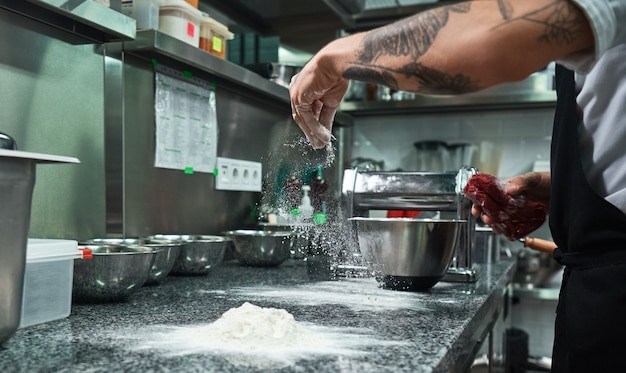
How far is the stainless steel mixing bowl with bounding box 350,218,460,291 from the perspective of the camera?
57.1 inches

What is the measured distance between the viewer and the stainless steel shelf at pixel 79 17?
1362 millimetres

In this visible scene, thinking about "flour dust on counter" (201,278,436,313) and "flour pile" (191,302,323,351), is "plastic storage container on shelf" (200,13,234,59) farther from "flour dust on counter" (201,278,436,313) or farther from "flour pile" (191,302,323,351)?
"flour pile" (191,302,323,351)

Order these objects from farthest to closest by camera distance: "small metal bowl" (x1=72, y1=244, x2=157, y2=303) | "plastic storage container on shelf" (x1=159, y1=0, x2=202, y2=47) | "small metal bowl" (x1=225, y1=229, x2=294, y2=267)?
1. "small metal bowl" (x1=225, y1=229, x2=294, y2=267)
2. "plastic storage container on shelf" (x1=159, y1=0, x2=202, y2=47)
3. "small metal bowl" (x1=72, y1=244, x2=157, y2=303)

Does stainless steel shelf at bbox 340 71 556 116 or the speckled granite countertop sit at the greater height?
stainless steel shelf at bbox 340 71 556 116

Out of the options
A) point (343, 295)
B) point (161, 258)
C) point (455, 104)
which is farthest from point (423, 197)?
point (455, 104)

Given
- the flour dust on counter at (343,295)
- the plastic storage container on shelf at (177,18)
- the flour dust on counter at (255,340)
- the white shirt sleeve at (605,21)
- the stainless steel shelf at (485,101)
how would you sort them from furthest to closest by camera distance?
the stainless steel shelf at (485,101) → the plastic storage container on shelf at (177,18) → the flour dust on counter at (343,295) → the flour dust on counter at (255,340) → the white shirt sleeve at (605,21)

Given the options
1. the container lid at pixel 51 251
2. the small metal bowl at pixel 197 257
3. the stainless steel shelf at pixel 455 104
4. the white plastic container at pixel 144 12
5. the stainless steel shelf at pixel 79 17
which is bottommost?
the small metal bowl at pixel 197 257

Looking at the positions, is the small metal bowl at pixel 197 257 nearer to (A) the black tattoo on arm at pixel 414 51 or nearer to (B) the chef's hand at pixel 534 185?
(B) the chef's hand at pixel 534 185

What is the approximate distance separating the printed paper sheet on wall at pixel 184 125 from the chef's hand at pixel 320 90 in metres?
0.92

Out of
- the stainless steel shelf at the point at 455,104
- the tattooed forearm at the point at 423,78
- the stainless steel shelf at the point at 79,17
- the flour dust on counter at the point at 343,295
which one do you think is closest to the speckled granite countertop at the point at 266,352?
the flour dust on counter at the point at 343,295

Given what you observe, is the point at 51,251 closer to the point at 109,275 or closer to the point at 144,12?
the point at 109,275

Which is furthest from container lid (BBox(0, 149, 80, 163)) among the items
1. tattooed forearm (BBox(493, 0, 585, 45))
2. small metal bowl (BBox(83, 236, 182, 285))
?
tattooed forearm (BBox(493, 0, 585, 45))

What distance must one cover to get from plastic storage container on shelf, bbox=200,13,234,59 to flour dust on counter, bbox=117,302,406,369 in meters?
1.25

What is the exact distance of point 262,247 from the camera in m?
1.97
